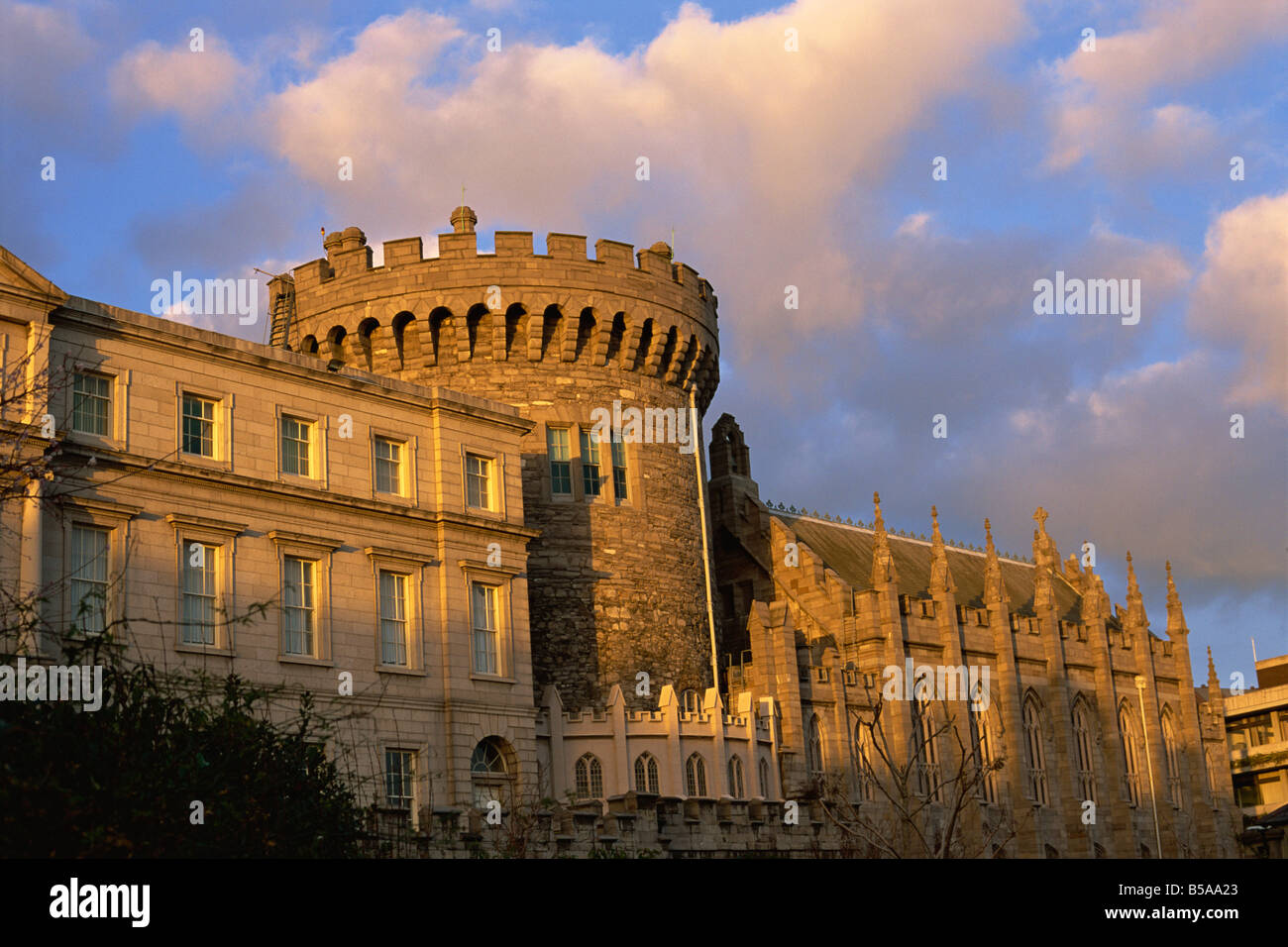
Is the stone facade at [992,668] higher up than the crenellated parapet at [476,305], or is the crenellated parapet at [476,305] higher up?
the crenellated parapet at [476,305]

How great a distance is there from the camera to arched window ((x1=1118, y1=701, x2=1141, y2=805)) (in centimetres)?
6053

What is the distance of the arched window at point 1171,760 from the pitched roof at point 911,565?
5.39 metres

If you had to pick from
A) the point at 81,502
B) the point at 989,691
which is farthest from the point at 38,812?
the point at 989,691

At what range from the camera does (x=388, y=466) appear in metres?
36.6

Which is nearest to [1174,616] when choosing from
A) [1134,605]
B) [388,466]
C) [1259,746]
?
[1134,605]

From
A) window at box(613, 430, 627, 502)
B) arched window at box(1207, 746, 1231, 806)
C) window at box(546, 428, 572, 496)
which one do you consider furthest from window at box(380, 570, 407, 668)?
arched window at box(1207, 746, 1231, 806)

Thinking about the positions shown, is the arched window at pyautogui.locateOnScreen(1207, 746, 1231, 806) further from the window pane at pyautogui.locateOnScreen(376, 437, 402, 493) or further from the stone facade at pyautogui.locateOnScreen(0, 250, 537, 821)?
the window pane at pyautogui.locateOnScreen(376, 437, 402, 493)

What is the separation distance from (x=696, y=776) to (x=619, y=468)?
9.33 metres

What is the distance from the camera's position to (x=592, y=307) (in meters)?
44.9

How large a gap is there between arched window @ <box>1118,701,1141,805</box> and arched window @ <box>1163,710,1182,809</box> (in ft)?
5.25

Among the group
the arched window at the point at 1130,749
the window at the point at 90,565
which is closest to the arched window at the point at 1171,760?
the arched window at the point at 1130,749

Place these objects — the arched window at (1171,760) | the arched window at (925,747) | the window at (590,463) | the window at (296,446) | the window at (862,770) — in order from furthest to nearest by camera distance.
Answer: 1. the arched window at (1171,760)
2. the arched window at (925,747)
3. the window at (862,770)
4. the window at (590,463)
5. the window at (296,446)

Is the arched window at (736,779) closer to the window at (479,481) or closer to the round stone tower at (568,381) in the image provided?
the round stone tower at (568,381)

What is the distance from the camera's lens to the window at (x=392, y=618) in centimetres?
3466
